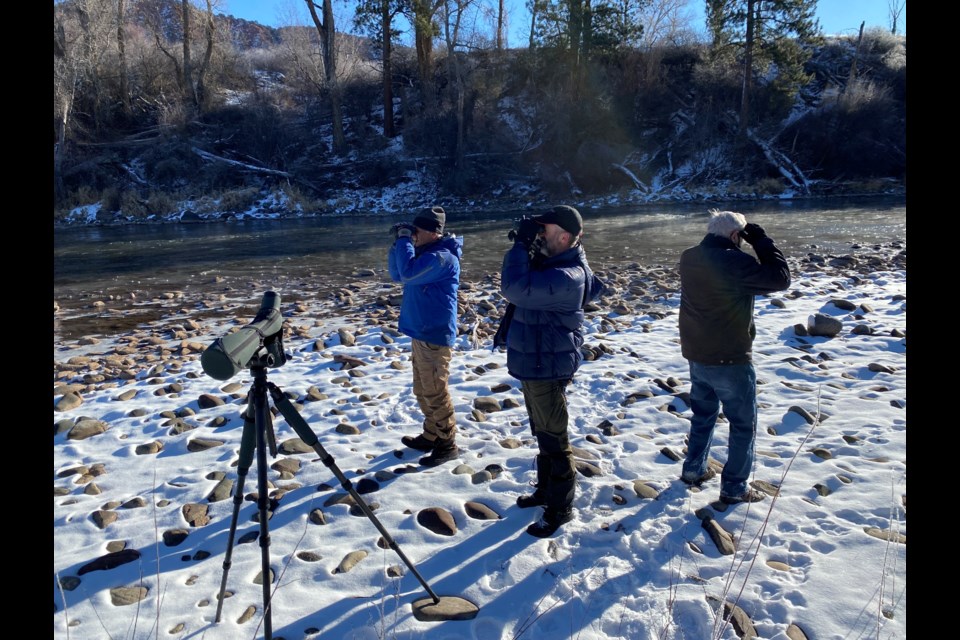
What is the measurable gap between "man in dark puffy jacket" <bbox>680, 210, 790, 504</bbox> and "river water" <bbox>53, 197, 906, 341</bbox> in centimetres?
870

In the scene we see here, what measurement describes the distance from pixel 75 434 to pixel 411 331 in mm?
3062

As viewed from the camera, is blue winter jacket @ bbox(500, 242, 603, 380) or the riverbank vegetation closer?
blue winter jacket @ bbox(500, 242, 603, 380)

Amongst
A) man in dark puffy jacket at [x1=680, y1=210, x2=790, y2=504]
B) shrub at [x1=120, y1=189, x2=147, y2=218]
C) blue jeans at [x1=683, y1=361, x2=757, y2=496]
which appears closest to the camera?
man in dark puffy jacket at [x1=680, y1=210, x2=790, y2=504]

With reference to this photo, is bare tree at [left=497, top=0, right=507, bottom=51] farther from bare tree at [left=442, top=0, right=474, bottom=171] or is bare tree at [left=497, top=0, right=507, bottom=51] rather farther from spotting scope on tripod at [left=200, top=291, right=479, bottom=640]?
spotting scope on tripod at [left=200, top=291, right=479, bottom=640]

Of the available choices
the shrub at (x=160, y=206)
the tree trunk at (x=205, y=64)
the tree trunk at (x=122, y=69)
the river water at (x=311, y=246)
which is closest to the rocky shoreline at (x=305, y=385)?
the river water at (x=311, y=246)

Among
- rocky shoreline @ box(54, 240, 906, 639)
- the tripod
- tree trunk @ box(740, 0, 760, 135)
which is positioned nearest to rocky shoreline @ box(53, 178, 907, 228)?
tree trunk @ box(740, 0, 760, 135)

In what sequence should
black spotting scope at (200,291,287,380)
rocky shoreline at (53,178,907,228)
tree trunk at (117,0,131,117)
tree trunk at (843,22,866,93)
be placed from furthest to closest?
1. tree trunk at (117,0,131,117)
2. tree trunk at (843,22,866,93)
3. rocky shoreline at (53,178,907,228)
4. black spotting scope at (200,291,287,380)

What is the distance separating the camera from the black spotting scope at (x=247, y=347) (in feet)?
6.75

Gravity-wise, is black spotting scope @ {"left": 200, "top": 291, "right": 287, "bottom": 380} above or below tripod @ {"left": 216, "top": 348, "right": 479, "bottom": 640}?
above

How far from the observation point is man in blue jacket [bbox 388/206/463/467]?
4199 mm

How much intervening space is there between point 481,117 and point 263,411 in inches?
1363

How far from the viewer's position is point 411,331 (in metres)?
4.29
